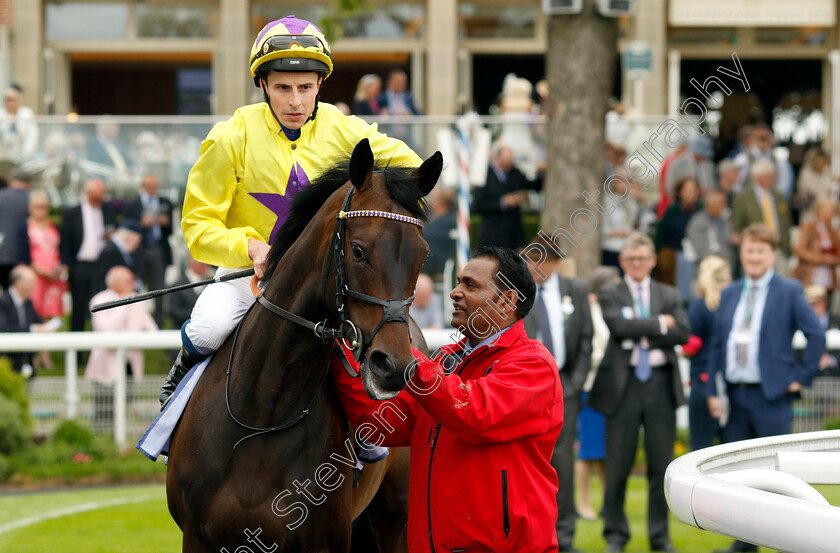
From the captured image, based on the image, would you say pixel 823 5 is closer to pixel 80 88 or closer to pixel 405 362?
pixel 80 88

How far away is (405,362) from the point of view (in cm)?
261

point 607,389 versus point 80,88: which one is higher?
point 80,88

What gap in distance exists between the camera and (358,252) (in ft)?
9.20

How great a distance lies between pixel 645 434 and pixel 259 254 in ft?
12.3

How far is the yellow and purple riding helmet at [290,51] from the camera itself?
3.43 m

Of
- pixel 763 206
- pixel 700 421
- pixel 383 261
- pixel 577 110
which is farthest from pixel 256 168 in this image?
pixel 763 206

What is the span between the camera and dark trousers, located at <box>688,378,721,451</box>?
675 cm

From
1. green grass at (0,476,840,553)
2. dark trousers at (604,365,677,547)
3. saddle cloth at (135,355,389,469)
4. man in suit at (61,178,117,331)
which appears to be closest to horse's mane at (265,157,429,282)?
saddle cloth at (135,355,389,469)

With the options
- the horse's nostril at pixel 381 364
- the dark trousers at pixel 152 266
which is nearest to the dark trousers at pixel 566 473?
the horse's nostril at pixel 381 364

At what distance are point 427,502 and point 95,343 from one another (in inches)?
213

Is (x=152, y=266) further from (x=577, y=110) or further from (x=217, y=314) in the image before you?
(x=217, y=314)

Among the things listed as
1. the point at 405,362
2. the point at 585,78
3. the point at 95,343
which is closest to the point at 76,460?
the point at 95,343

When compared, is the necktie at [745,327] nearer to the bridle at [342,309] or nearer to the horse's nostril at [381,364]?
the bridle at [342,309]

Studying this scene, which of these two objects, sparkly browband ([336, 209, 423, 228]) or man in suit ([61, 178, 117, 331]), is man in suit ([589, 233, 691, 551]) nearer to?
sparkly browband ([336, 209, 423, 228])
